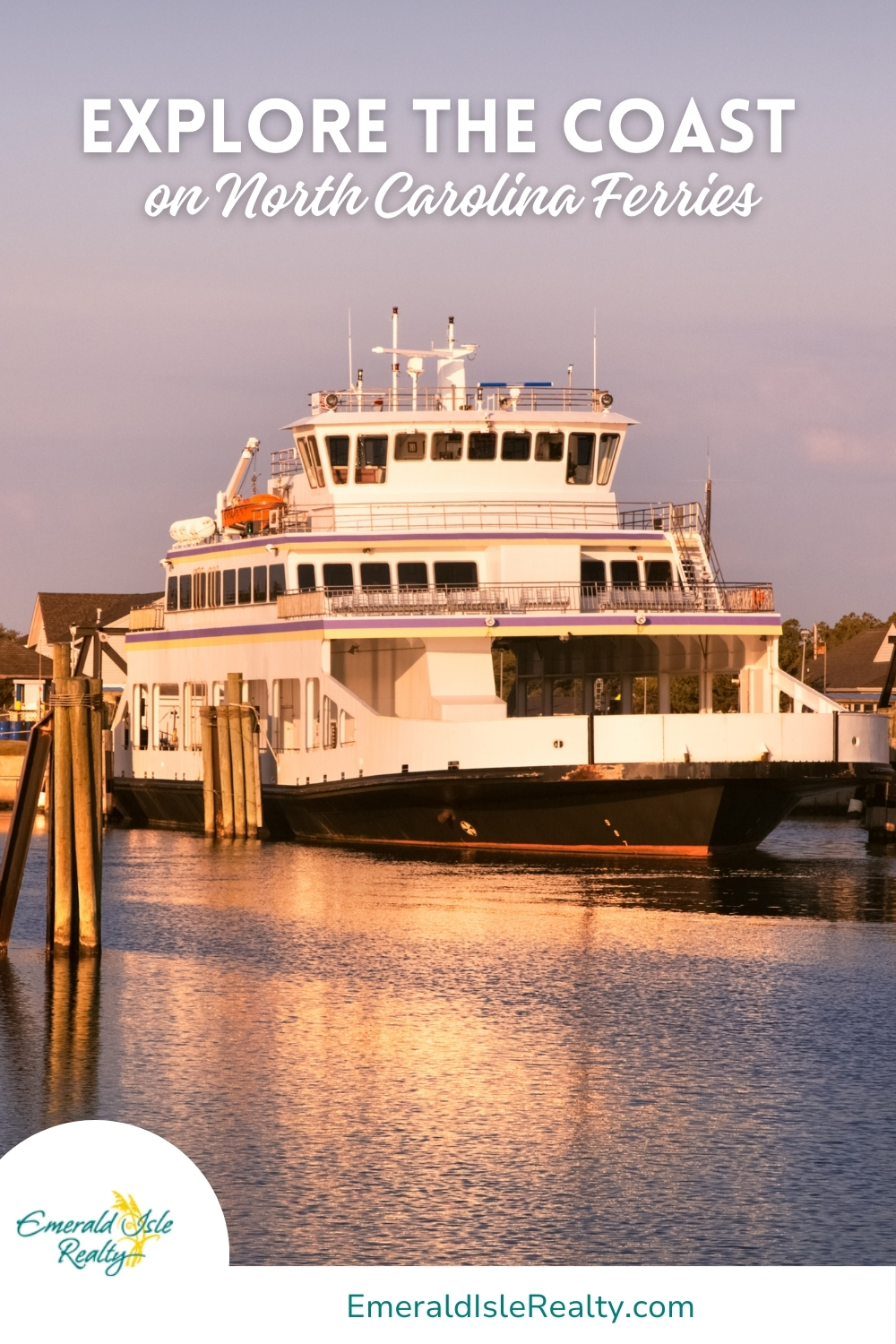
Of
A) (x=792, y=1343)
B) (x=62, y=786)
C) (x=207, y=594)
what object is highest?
(x=207, y=594)

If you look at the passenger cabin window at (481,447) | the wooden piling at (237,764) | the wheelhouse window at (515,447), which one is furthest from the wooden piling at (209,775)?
the wheelhouse window at (515,447)

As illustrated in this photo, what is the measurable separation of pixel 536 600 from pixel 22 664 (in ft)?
214

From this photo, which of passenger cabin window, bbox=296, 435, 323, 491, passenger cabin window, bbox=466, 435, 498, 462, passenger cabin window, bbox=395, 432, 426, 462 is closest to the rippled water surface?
passenger cabin window, bbox=466, 435, 498, 462

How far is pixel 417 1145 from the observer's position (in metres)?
16.9

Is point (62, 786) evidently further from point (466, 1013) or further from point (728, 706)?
point (728, 706)

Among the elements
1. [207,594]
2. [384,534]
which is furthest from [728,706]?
[384,534]

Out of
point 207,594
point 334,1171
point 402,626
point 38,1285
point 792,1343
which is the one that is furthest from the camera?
point 207,594

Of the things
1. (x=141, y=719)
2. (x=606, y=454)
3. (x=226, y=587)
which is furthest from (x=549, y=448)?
(x=141, y=719)

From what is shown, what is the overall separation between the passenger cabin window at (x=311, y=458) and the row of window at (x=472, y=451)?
0.07m

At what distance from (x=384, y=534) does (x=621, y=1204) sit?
26785mm

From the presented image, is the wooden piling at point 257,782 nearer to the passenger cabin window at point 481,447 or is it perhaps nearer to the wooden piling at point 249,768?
the wooden piling at point 249,768

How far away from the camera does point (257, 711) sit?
149 ft

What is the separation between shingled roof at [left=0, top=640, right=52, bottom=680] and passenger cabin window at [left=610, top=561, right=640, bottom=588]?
60.1 meters

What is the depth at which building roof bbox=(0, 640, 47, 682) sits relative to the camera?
99312 millimetres
